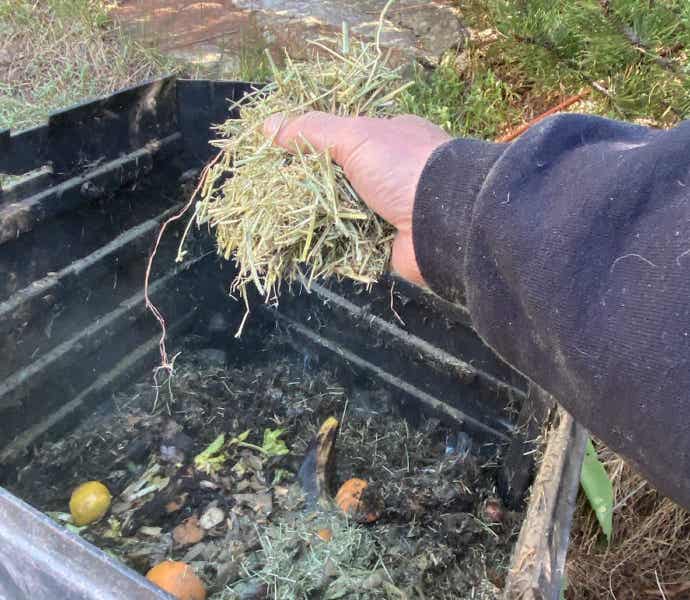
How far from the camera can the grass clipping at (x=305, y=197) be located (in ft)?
5.92

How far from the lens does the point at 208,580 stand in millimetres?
2066

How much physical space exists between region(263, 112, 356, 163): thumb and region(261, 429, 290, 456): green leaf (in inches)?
46.9

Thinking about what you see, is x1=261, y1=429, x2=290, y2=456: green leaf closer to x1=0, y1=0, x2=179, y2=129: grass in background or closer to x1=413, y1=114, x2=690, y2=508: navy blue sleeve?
x1=413, y1=114, x2=690, y2=508: navy blue sleeve

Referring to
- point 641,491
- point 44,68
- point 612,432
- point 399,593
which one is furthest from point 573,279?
point 44,68

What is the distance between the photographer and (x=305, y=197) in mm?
1824

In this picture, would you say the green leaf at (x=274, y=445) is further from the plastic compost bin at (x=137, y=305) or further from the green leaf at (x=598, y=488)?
the green leaf at (x=598, y=488)

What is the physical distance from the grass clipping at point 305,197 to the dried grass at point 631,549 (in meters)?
1.43

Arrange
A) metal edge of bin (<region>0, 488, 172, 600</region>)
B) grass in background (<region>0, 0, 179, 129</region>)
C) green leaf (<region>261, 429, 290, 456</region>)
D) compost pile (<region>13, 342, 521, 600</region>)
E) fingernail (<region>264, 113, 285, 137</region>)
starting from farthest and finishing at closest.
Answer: grass in background (<region>0, 0, 179, 129</region>) → green leaf (<region>261, 429, 290, 456</region>) → compost pile (<region>13, 342, 521, 600</region>) → fingernail (<region>264, 113, 285, 137</region>) → metal edge of bin (<region>0, 488, 172, 600</region>)

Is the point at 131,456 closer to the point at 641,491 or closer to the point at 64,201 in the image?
the point at 64,201

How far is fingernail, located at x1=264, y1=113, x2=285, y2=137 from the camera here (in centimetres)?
194

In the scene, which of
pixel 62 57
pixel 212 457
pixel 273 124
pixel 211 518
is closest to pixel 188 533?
pixel 211 518

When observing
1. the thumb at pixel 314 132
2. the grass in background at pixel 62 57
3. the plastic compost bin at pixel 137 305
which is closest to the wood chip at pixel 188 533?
the plastic compost bin at pixel 137 305

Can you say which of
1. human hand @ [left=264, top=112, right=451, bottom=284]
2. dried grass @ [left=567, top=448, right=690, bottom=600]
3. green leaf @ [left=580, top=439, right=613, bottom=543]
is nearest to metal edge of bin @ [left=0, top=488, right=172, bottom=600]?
human hand @ [left=264, top=112, right=451, bottom=284]

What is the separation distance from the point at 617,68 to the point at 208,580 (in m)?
2.45
